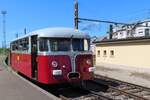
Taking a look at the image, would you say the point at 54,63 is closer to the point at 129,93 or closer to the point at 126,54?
the point at 129,93

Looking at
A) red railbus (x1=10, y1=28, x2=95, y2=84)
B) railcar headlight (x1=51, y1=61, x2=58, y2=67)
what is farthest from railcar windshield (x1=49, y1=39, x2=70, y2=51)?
railcar headlight (x1=51, y1=61, x2=58, y2=67)

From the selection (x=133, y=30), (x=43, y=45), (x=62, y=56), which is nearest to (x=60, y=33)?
(x=43, y=45)

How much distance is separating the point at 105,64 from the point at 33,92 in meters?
22.4

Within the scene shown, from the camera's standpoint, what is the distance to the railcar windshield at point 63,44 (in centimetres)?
1377

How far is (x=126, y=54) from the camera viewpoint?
98.9 feet

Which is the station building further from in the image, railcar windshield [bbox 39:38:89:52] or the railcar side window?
the railcar side window

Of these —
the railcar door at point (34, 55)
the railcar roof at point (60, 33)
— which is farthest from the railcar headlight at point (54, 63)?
the railcar door at point (34, 55)

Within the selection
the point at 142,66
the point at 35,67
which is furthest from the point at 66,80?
the point at 142,66

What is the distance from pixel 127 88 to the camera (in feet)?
51.7

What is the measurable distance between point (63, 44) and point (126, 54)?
1688cm

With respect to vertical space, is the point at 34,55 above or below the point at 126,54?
above

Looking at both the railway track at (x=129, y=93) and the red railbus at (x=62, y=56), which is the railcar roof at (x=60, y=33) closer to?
the red railbus at (x=62, y=56)

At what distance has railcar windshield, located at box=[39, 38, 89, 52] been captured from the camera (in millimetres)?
13770

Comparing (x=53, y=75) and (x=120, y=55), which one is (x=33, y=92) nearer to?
(x=53, y=75)
